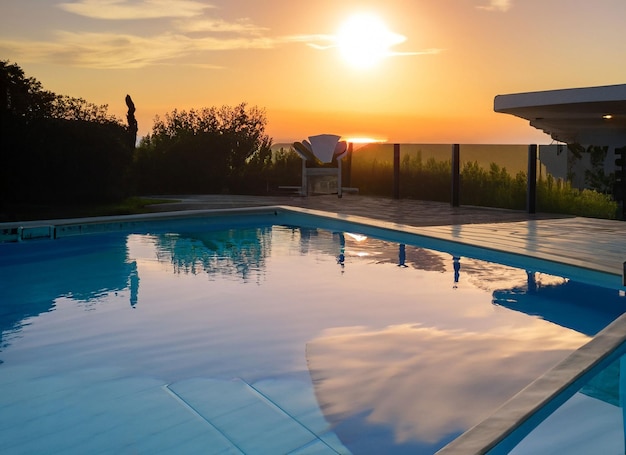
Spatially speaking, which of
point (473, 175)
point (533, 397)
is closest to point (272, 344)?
point (533, 397)

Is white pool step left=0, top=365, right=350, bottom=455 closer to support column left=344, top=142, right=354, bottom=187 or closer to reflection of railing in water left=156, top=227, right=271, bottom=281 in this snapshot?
reflection of railing in water left=156, top=227, right=271, bottom=281

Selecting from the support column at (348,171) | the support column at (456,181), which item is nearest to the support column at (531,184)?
the support column at (456,181)

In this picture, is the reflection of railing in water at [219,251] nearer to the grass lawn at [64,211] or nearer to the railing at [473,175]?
the grass lawn at [64,211]

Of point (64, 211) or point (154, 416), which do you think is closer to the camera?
point (154, 416)

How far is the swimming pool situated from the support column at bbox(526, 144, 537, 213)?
3.94m

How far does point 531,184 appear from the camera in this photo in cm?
1241

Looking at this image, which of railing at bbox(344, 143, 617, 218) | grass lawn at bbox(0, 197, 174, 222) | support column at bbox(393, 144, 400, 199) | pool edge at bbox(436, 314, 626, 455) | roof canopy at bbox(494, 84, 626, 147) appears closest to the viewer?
pool edge at bbox(436, 314, 626, 455)

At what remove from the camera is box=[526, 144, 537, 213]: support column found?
40.7 ft

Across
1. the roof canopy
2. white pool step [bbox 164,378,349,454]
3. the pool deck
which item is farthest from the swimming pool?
the roof canopy

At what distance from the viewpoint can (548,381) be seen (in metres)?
3.34

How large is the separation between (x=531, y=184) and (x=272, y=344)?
8450 millimetres

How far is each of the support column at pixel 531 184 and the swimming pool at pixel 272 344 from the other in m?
3.94

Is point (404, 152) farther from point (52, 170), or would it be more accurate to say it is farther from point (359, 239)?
point (52, 170)

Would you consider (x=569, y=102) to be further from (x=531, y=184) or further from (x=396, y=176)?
(x=396, y=176)
